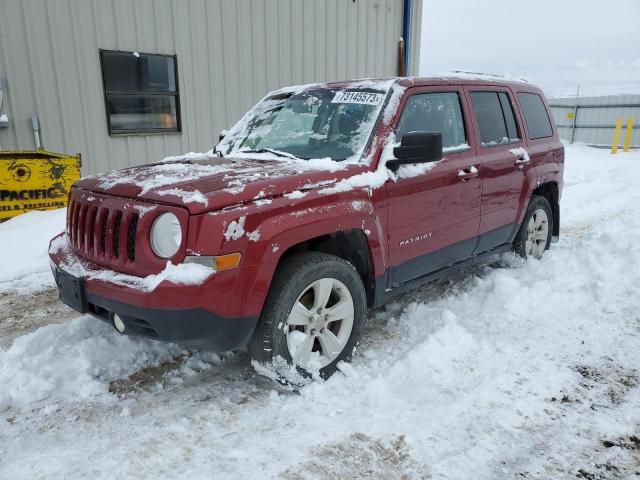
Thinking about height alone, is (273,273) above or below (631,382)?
above

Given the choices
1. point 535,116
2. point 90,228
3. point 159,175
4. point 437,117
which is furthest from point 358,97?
point 535,116

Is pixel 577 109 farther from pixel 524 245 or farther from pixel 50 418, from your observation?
pixel 50 418

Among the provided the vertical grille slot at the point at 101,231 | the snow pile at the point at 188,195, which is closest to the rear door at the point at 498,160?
the snow pile at the point at 188,195

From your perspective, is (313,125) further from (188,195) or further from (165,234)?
(165,234)

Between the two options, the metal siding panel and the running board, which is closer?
the running board

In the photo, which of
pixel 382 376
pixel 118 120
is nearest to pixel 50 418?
pixel 382 376

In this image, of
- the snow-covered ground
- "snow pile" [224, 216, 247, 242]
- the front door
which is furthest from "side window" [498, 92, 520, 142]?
"snow pile" [224, 216, 247, 242]

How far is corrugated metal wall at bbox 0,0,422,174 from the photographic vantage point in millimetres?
6797

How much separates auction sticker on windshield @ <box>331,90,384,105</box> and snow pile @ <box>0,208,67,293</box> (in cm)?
319

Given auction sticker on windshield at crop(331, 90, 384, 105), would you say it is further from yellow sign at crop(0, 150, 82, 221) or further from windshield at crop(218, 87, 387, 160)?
yellow sign at crop(0, 150, 82, 221)

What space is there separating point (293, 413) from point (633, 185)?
9.68 meters

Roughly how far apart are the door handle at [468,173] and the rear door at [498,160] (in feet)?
0.43

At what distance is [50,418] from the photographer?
2682 mm

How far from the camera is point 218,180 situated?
2793 mm
